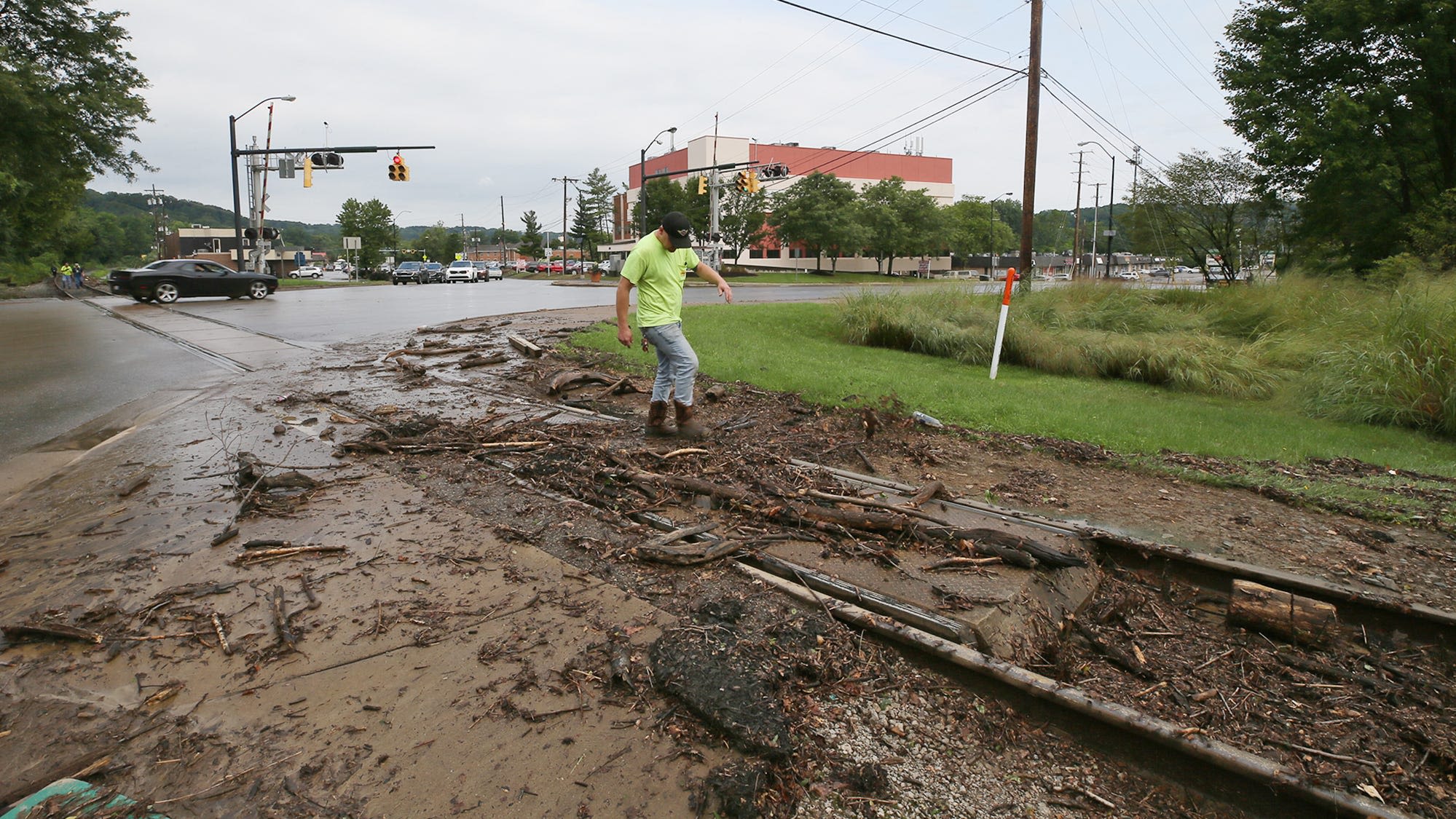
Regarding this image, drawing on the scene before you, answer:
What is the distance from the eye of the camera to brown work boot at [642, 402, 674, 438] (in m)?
7.05

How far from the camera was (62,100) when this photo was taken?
25.0 metres

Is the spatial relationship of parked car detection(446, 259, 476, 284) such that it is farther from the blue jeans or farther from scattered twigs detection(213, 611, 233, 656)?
scattered twigs detection(213, 611, 233, 656)

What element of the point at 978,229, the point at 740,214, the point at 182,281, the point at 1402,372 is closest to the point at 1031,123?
the point at 1402,372

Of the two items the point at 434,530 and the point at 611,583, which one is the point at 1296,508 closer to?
the point at 611,583

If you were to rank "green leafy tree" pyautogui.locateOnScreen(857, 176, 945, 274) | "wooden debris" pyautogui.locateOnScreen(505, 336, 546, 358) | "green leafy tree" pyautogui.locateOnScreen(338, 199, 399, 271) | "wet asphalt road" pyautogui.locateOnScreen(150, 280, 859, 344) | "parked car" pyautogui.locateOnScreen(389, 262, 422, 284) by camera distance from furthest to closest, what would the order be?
"green leafy tree" pyautogui.locateOnScreen(338, 199, 399, 271) < "green leafy tree" pyautogui.locateOnScreen(857, 176, 945, 274) < "parked car" pyautogui.locateOnScreen(389, 262, 422, 284) < "wet asphalt road" pyautogui.locateOnScreen(150, 280, 859, 344) < "wooden debris" pyautogui.locateOnScreen(505, 336, 546, 358)

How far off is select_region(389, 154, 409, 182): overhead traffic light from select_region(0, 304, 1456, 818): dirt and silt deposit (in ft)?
106

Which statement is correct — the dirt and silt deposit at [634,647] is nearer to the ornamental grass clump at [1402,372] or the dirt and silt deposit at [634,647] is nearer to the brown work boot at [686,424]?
the brown work boot at [686,424]

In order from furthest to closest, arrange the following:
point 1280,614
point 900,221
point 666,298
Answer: point 900,221, point 666,298, point 1280,614

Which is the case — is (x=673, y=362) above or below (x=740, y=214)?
below

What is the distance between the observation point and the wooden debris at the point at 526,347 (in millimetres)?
12141

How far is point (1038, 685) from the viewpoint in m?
3.17

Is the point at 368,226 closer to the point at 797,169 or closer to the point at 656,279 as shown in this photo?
the point at 797,169

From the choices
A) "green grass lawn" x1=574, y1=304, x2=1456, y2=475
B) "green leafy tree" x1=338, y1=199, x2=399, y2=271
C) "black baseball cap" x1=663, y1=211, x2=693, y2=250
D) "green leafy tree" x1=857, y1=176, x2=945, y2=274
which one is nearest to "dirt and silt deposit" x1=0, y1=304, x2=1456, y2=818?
"green grass lawn" x1=574, y1=304, x2=1456, y2=475

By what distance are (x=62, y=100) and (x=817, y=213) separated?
4688cm
